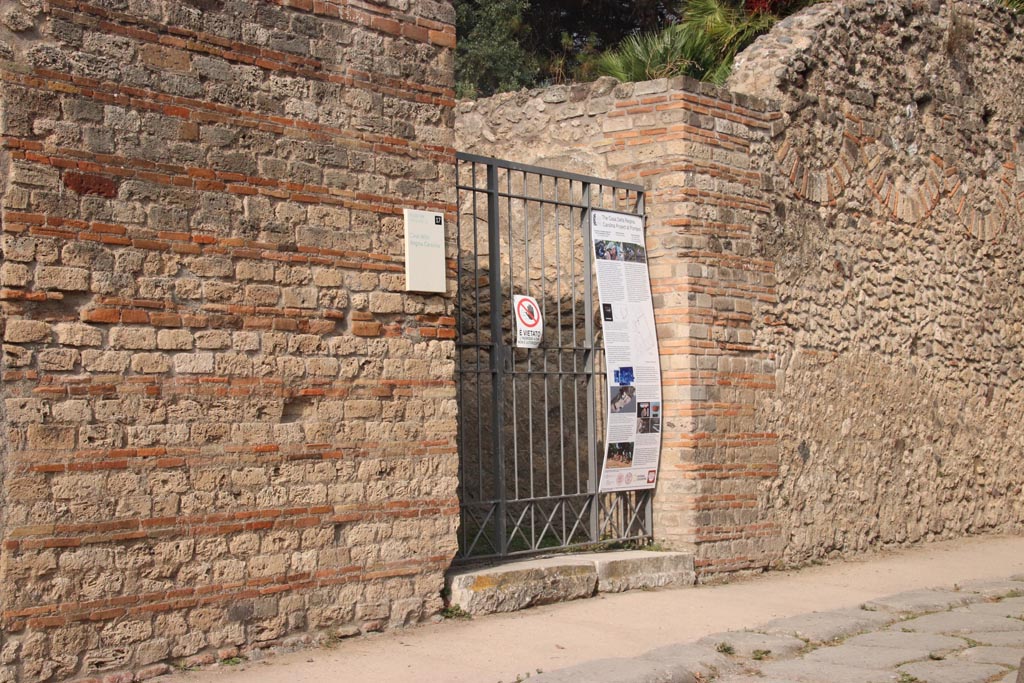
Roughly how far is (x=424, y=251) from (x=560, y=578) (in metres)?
2.20

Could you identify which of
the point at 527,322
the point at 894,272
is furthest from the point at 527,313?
the point at 894,272

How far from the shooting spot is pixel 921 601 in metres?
7.17

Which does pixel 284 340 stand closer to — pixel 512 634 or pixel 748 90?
pixel 512 634

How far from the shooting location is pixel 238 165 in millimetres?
5418

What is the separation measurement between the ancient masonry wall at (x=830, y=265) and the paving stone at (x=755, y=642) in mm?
1685

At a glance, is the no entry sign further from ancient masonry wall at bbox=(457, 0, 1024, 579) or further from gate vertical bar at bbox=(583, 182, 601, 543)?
ancient masonry wall at bbox=(457, 0, 1024, 579)

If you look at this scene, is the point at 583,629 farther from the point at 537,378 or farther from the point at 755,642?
the point at 537,378

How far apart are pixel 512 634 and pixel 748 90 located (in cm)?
486

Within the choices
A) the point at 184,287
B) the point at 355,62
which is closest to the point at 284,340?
the point at 184,287

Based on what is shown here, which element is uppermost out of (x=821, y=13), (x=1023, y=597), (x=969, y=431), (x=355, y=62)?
(x=821, y=13)

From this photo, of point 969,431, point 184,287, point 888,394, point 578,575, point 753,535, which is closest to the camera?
point 184,287

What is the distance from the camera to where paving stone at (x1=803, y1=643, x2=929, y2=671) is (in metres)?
5.48

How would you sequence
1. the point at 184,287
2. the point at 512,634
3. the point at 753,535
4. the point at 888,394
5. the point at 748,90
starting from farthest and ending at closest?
the point at 888,394 < the point at 748,90 < the point at 753,535 < the point at 512,634 < the point at 184,287

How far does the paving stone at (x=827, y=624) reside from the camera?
20.4 ft
